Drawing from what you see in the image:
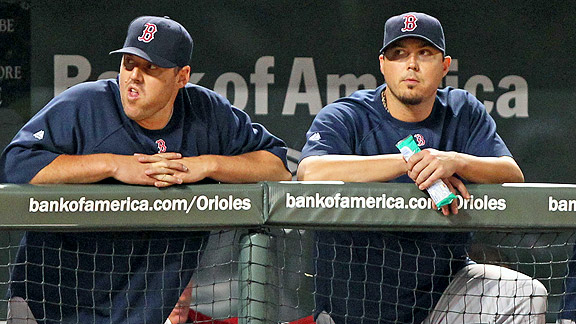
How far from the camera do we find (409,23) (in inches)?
105

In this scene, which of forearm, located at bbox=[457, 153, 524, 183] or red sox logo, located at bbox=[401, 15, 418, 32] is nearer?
forearm, located at bbox=[457, 153, 524, 183]

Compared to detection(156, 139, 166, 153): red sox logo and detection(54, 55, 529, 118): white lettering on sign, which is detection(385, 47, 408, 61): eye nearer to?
detection(156, 139, 166, 153): red sox logo

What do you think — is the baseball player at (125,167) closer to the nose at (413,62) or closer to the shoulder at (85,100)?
the shoulder at (85,100)

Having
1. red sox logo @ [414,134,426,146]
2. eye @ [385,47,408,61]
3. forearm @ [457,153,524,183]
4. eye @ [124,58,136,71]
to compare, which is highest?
eye @ [385,47,408,61]

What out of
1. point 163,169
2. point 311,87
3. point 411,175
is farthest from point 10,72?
point 411,175

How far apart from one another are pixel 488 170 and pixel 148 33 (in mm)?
1069

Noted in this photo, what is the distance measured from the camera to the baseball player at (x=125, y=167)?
2.25 metres

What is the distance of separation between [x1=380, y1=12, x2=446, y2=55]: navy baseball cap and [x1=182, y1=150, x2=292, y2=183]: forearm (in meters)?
0.54

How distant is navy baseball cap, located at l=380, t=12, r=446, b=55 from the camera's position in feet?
8.70

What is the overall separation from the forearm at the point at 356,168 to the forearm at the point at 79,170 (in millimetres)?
619

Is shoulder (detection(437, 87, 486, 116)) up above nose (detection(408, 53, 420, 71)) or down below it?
below

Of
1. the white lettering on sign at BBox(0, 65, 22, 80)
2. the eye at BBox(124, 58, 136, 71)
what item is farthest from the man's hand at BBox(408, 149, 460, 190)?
the white lettering on sign at BBox(0, 65, 22, 80)

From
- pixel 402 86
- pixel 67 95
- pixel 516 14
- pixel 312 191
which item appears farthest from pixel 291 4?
pixel 312 191

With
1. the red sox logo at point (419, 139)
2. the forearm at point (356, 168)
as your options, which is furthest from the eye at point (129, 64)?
the red sox logo at point (419, 139)
